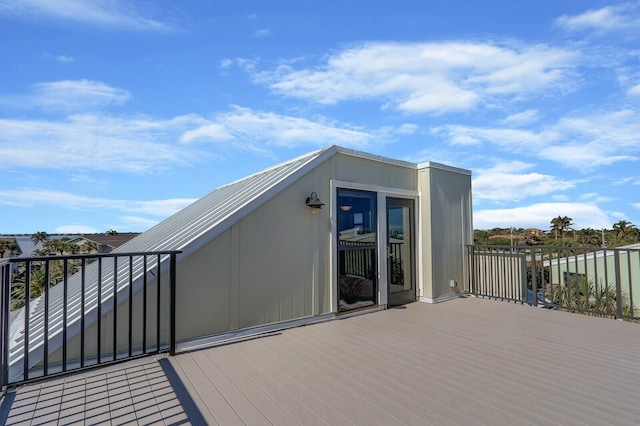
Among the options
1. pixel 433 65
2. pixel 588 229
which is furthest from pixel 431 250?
pixel 588 229

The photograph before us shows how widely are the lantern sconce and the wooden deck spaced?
58.7 inches

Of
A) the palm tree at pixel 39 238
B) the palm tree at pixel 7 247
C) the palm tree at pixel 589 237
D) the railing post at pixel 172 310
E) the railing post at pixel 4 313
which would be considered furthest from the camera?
the palm tree at pixel 589 237

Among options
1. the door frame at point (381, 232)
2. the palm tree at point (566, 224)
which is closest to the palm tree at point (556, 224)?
the palm tree at point (566, 224)

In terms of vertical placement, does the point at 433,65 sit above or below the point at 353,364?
above

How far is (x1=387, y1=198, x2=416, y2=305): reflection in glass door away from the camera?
16.4ft

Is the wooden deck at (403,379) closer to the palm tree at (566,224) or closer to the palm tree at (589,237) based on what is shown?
the palm tree at (589,237)

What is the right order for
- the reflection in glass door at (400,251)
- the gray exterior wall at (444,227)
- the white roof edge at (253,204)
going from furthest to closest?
the gray exterior wall at (444,227)
the reflection in glass door at (400,251)
the white roof edge at (253,204)

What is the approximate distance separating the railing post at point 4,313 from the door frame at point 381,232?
3.12 m

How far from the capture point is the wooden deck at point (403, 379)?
73.9 inches

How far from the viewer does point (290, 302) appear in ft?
12.6

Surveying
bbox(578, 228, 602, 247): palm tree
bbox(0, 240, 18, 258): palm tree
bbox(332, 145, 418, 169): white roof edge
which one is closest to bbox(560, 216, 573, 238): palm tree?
bbox(578, 228, 602, 247): palm tree

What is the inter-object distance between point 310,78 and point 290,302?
411cm

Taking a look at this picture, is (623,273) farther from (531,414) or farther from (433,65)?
(531,414)

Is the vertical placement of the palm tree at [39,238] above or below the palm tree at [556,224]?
below
